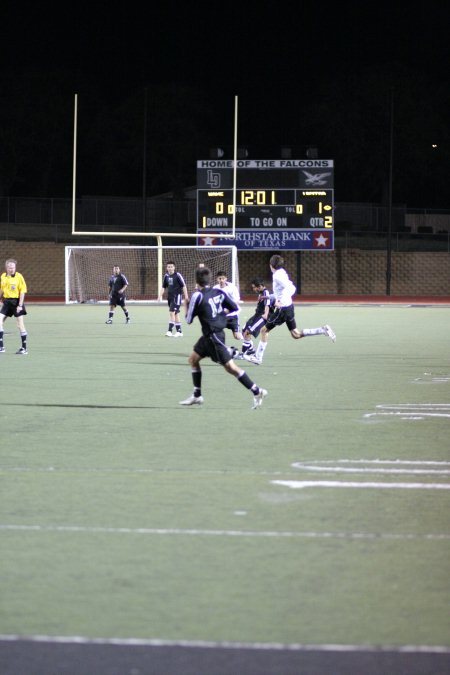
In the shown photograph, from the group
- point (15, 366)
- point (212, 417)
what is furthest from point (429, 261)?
point (212, 417)

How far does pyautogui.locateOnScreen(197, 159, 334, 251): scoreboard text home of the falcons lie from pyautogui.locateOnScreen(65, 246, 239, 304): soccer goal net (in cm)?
245

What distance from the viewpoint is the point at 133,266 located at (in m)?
51.7

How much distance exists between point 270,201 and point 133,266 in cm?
909

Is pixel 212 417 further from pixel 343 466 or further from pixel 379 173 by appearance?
pixel 379 173

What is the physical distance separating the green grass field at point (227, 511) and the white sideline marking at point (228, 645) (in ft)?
0.19

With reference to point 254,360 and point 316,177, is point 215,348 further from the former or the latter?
point 316,177

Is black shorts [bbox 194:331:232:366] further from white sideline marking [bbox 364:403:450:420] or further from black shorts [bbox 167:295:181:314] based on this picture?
black shorts [bbox 167:295:181:314]

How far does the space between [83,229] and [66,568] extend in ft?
166

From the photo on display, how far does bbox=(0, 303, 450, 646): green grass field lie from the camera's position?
523 centimetres

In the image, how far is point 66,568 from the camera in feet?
19.7

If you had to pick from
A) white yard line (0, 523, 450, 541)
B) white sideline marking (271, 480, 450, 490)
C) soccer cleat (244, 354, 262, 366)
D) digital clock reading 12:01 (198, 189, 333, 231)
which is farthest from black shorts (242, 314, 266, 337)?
digital clock reading 12:01 (198, 189, 333, 231)

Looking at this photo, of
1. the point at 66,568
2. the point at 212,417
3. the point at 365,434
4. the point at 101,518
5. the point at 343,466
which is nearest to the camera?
the point at 66,568

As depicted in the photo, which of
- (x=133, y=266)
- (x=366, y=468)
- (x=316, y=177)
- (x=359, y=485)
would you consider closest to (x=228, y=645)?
(x=359, y=485)

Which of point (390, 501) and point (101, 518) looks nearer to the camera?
point (101, 518)
